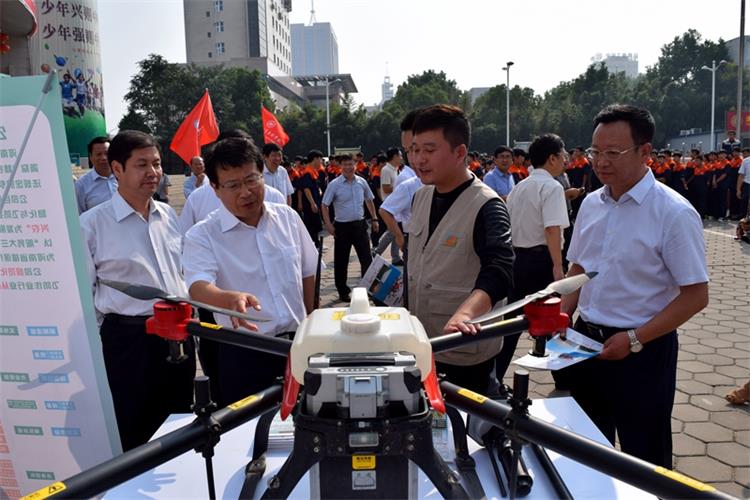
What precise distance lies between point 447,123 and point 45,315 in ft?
5.30

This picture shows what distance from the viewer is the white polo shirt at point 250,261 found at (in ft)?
6.98

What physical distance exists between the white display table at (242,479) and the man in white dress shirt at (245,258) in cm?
46

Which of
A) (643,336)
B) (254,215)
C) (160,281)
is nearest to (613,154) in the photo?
(643,336)

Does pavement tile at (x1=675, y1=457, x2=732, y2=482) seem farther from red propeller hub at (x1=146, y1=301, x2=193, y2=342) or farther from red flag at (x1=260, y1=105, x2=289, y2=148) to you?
red flag at (x1=260, y1=105, x2=289, y2=148)

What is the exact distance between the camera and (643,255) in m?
2.05

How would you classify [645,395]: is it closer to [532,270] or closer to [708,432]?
[708,432]

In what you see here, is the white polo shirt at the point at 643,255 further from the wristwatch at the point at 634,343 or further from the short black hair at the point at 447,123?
the short black hair at the point at 447,123

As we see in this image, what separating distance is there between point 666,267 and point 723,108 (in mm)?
64225

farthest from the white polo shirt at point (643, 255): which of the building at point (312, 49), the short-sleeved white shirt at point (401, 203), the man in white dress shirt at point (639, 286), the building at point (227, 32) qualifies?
the building at point (312, 49)

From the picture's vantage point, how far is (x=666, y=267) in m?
2.04

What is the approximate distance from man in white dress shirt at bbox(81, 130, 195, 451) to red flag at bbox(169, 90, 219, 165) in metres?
4.33

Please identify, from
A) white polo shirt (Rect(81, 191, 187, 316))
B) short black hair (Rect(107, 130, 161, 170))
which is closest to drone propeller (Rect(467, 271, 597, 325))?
white polo shirt (Rect(81, 191, 187, 316))

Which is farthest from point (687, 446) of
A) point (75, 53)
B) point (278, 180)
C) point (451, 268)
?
point (75, 53)

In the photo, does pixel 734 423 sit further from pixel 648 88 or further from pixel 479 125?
pixel 648 88
